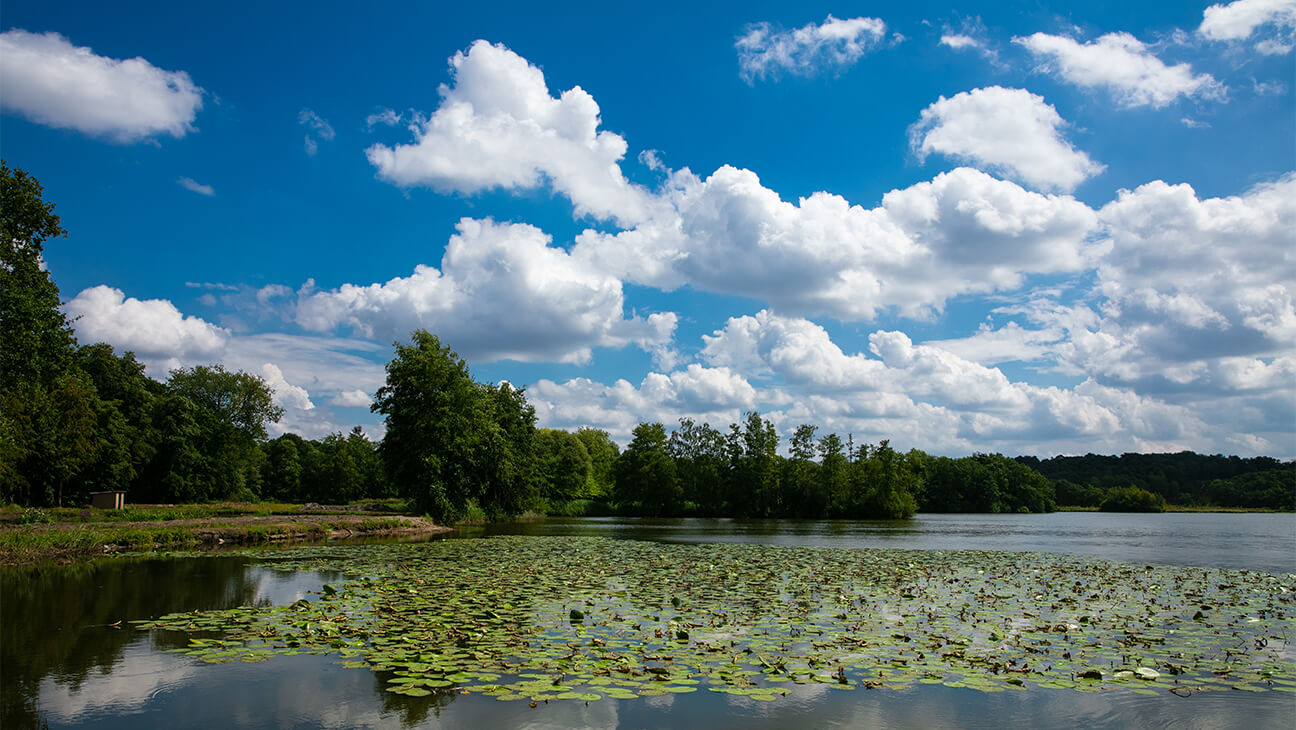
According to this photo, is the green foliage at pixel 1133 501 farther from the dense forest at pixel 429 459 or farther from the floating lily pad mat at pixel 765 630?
the floating lily pad mat at pixel 765 630

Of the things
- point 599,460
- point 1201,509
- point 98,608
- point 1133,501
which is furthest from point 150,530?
point 1201,509

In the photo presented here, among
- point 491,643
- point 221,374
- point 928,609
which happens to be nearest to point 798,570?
point 928,609

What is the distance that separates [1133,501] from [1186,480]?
2846 cm

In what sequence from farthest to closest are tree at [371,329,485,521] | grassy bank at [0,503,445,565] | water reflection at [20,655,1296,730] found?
tree at [371,329,485,521] → grassy bank at [0,503,445,565] → water reflection at [20,655,1296,730]

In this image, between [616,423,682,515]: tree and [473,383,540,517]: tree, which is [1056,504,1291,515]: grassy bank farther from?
[473,383,540,517]: tree

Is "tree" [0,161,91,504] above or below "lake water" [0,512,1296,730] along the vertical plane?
above

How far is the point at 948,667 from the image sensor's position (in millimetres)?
8609

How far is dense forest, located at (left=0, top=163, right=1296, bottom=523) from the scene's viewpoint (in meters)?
30.4

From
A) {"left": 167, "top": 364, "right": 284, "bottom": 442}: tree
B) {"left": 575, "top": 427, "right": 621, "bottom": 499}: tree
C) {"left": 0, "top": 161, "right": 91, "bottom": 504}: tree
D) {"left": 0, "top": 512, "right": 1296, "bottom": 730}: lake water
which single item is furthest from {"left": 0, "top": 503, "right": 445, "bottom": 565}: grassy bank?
{"left": 575, "top": 427, "right": 621, "bottom": 499}: tree

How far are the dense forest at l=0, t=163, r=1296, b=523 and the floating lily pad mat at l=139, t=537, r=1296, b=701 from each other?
22876 millimetres

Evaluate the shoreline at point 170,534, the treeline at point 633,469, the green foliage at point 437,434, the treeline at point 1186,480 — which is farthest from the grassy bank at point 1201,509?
the shoreline at point 170,534

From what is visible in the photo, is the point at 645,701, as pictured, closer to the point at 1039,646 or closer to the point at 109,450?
the point at 1039,646

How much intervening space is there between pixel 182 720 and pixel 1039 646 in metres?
10.6

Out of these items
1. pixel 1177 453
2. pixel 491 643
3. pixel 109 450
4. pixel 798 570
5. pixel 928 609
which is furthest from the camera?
pixel 1177 453
